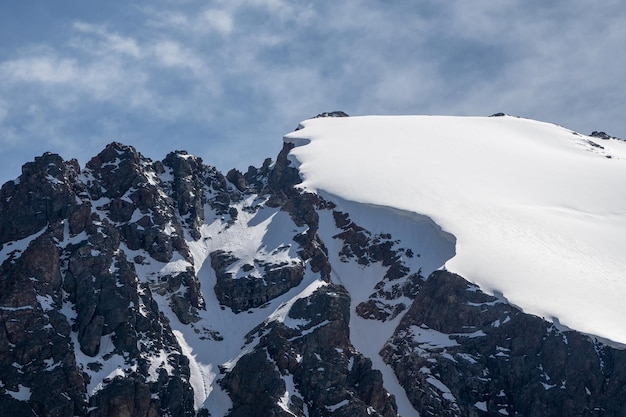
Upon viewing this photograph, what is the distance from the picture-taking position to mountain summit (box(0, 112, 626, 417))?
147 m

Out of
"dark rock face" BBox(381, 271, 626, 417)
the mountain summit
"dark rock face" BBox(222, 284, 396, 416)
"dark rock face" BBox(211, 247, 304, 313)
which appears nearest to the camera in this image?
"dark rock face" BBox(222, 284, 396, 416)

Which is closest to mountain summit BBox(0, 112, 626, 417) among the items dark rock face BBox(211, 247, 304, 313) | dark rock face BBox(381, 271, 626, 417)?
dark rock face BBox(381, 271, 626, 417)

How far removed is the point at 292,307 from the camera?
163 m

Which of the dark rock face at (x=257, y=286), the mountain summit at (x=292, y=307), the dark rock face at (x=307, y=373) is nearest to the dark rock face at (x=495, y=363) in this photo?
the mountain summit at (x=292, y=307)

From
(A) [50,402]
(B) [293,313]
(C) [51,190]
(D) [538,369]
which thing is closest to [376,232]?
(B) [293,313]

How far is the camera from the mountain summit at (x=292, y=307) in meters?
147

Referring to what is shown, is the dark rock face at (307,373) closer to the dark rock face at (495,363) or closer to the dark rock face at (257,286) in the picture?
the dark rock face at (495,363)

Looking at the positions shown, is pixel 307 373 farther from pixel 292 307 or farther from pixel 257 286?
pixel 257 286

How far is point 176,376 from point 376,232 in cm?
5727

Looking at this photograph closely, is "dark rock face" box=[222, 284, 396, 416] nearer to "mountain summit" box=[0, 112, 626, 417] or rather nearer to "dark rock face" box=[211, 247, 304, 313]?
"mountain summit" box=[0, 112, 626, 417]

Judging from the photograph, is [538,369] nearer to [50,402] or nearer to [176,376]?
[176,376]

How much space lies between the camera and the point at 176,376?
149250 mm

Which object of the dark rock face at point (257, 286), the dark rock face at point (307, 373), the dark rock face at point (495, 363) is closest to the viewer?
the dark rock face at point (307, 373)

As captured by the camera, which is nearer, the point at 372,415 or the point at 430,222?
the point at 372,415
